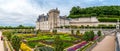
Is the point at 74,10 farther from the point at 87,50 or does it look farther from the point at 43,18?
the point at 87,50

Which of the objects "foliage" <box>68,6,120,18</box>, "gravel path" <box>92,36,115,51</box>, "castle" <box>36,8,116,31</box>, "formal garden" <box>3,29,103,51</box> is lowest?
"gravel path" <box>92,36,115,51</box>

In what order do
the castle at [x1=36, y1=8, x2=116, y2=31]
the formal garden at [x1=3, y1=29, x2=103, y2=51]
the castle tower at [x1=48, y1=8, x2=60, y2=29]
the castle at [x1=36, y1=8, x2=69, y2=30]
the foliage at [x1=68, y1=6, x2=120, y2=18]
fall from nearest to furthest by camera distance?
the formal garden at [x1=3, y1=29, x2=103, y2=51] < the castle tower at [x1=48, y1=8, x2=60, y2=29] < the castle at [x1=36, y1=8, x2=69, y2=30] < the castle at [x1=36, y1=8, x2=116, y2=31] < the foliage at [x1=68, y1=6, x2=120, y2=18]

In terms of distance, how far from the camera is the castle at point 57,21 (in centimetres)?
7550

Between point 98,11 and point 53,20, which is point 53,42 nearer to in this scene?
point 53,20

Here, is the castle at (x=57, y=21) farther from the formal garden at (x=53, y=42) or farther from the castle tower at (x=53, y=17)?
the formal garden at (x=53, y=42)

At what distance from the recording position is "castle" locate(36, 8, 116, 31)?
248 feet

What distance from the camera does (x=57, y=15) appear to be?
249ft

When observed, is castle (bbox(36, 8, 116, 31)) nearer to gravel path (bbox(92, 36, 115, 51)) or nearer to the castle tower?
the castle tower

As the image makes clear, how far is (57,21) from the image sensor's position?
76.2 m

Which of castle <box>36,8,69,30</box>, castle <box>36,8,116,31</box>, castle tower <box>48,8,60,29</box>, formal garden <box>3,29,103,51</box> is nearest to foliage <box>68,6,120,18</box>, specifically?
castle <box>36,8,116,31</box>

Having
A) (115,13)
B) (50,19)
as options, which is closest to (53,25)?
(50,19)

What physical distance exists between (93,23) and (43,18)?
17197mm

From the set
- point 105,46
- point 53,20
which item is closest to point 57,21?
point 53,20

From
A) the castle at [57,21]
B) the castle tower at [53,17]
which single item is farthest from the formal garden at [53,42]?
the castle at [57,21]
